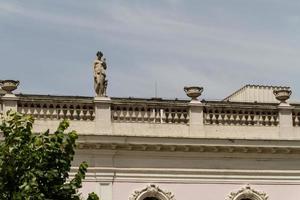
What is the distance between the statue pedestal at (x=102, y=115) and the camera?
2937 centimetres

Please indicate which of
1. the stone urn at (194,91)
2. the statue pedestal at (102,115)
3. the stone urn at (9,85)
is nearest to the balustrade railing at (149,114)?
the statue pedestal at (102,115)

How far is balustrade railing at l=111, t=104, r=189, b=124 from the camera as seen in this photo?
2980 cm

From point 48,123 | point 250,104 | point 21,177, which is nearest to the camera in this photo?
point 21,177

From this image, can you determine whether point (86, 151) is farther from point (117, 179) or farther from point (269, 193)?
point (269, 193)

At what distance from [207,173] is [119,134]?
292 centimetres

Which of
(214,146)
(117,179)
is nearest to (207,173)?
(214,146)

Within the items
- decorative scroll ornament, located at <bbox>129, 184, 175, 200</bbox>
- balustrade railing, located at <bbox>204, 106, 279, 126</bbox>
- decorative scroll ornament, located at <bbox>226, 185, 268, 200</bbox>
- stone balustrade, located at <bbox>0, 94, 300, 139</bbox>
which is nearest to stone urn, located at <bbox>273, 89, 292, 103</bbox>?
stone balustrade, located at <bbox>0, 94, 300, 139</bbox>

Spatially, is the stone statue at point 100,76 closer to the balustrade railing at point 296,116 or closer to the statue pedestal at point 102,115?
the statue pedestal at point 102,115

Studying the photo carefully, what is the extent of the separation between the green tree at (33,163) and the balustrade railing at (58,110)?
224 inches

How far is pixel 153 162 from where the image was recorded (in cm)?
2972

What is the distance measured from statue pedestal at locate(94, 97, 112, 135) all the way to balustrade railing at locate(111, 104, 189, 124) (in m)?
0.24

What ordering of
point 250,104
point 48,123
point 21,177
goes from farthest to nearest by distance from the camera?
point 250,104, point 48,123, point 21,177

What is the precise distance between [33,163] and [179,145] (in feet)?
25.7

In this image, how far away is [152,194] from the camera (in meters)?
29.6
